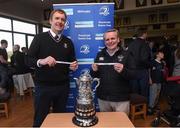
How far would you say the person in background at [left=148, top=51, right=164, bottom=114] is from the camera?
4.33 m

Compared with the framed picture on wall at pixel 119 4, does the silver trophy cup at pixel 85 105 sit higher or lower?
lower

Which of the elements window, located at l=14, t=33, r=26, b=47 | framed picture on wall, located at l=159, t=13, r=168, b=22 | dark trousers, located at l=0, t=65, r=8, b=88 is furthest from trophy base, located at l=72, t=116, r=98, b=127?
window, located at l=14, t=33, r=26, b=47

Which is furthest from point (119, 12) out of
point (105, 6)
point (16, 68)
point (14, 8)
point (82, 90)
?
point (82, 90)

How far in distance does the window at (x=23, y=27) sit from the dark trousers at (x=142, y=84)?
226 inches

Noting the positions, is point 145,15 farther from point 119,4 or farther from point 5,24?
→ point 5,24

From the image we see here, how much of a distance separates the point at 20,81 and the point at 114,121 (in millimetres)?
4576

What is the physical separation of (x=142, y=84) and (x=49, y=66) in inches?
95.7

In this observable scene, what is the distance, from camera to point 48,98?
241 centimetres

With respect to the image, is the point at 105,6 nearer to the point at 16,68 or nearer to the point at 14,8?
the point at 16,68

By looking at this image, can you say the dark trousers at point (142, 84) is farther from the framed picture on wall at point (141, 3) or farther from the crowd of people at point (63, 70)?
the framed picture on wall at point (141, 3)

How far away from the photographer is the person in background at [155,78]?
4.33m

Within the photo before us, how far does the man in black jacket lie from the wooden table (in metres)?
0.25

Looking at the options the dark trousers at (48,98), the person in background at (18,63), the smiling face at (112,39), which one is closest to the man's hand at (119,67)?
the smiling face at (112,39)

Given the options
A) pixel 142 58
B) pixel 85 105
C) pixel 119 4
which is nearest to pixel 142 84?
Answer: pixel 142 58
